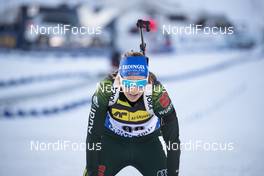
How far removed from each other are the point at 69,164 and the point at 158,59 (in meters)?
6.61

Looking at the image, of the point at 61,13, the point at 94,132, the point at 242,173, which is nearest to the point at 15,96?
the point at 61,13

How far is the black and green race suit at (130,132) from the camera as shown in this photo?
3152mm

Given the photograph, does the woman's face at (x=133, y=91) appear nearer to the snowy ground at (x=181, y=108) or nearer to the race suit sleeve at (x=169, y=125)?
the race suit sleeve at (x=169, y=125)

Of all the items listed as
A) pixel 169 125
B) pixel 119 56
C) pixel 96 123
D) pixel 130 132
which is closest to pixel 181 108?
pixel 119 56

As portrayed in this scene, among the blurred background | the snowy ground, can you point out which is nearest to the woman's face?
the snowy ground

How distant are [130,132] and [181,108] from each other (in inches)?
231

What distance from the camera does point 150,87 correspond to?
3.21 metres

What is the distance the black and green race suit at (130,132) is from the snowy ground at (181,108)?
1.68 metres

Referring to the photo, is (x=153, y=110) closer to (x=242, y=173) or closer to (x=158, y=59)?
(x=242, y=173)

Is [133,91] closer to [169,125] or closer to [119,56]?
[169,125]

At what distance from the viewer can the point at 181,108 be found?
9258 mm

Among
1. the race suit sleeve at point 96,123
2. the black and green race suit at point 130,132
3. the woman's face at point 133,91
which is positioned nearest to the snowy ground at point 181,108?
the black and green race suit at point 130,132

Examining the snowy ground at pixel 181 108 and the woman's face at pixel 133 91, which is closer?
the woman's face at pixel 133 91

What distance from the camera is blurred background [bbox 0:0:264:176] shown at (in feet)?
28.6
